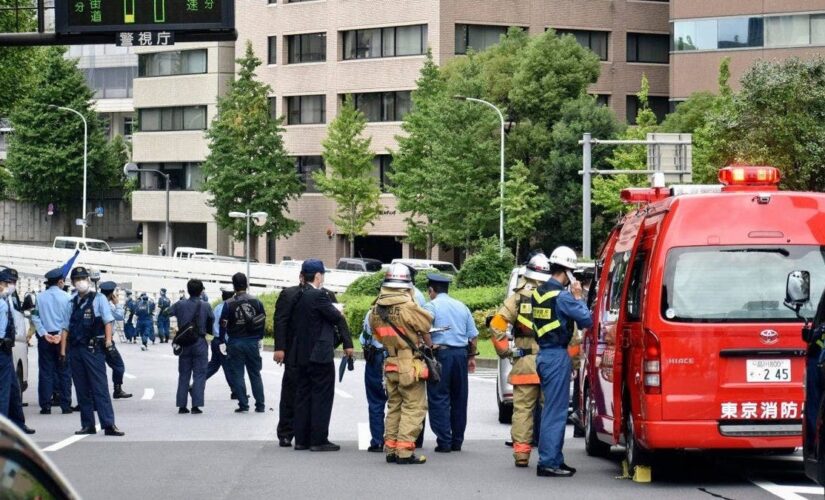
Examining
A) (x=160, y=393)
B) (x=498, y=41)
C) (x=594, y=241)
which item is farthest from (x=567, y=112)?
(x=160, y=393)

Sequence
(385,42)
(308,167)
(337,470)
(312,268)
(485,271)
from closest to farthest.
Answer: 1. (337,470)
2. (312,268)
3. (485,271)
4. (385,42)
5. (308,167)

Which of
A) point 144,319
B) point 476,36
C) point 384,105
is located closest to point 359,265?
point 384,105

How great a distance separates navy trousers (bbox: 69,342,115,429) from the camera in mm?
17016

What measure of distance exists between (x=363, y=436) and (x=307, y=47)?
64.8 m

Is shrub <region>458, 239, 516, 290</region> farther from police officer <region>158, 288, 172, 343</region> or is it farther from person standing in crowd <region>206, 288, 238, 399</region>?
person standing in crowd <region>206, 288, 238, 399</region>

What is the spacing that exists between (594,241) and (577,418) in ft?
167

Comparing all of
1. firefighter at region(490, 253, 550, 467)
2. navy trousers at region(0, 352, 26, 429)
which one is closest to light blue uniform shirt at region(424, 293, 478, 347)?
firefighter at region(490, 253, 550, 467)

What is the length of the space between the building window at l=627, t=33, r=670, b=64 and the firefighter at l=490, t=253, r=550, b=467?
217 feet

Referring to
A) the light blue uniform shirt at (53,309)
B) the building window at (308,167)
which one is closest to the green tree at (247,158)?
the building window at (308,167)

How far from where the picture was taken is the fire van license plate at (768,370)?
39.3 ft

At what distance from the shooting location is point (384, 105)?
257ft

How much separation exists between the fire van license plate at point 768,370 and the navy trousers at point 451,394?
424 cm

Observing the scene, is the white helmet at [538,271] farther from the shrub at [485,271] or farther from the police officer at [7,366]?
the shrub at [485,271]

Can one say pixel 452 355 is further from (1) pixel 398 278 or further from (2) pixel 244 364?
(2) pixel 244 364
